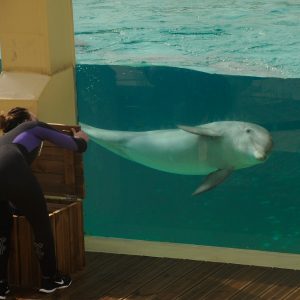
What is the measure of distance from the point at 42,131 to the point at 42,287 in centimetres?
99

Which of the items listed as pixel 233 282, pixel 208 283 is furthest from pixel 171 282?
pixel 233 282

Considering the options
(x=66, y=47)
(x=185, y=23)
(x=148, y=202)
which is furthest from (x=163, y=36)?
(x=148, y=202)

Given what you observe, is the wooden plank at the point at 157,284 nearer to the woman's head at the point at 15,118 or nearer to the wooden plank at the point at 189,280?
the wooden plank at the point at 189,280

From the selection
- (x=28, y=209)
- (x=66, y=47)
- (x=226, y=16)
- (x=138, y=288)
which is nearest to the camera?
(x=28, y=209)

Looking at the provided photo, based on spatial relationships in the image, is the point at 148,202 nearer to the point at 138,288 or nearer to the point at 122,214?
the point at 122,214

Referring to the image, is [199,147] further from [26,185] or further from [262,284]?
[26,185]

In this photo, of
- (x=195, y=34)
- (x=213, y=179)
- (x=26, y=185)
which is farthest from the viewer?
(x=213, y=179)

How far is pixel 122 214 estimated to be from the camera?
17.8 ft

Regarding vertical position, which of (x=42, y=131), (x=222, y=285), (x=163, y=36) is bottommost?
(x=222, y=285)

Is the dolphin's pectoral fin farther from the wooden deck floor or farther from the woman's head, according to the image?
the woman's head

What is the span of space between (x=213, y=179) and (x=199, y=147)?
266 millimetres

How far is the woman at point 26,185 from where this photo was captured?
13.2ft

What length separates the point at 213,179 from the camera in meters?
5.17

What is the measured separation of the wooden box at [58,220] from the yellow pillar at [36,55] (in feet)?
1.33
